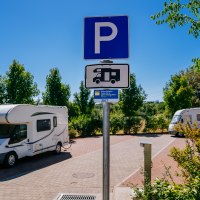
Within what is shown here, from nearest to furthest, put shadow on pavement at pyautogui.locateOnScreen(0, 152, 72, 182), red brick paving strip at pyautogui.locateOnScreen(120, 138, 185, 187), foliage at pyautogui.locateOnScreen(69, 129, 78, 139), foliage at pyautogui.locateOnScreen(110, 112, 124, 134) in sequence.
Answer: red brick paving strip at pyautogui.locateOnScreen(120, 138, 185, 187) → shadow on pavement at pyautogui.locateOnScreen(0, 152, 72, 182) → foliage at pyautogui.locateOnScreen(69, 129, 78, 139) → foliage at pyautogui.locateOnScreen(110, 112, 124, 134)

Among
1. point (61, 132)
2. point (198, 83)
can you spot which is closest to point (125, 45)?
point (61, 132)

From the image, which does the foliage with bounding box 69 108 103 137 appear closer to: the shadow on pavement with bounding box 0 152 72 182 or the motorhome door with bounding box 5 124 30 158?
the shadow on pavement with bounding box 0 152 72 182

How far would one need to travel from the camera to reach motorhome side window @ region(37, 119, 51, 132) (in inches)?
557

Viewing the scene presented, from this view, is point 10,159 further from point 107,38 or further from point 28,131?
point 107,38

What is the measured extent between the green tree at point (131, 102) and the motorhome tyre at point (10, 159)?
1707 centimetres

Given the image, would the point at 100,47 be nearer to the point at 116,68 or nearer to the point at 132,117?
the point at 116,68

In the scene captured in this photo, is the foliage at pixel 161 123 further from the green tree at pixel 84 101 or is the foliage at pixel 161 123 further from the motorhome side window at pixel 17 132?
the motorhome side window at pixel 17 132

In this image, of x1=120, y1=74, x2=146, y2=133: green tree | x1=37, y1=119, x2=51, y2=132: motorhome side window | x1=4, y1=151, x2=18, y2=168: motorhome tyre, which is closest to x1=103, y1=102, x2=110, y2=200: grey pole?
x1=4, y1=151, x2=18, y2=168: motorhome tyre

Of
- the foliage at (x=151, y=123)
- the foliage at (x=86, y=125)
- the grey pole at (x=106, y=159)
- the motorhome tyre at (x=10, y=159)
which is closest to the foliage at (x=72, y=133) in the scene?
the foliage at (x=86, y=125)

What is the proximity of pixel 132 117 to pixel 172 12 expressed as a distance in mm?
23728

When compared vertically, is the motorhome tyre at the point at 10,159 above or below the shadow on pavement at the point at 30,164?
above

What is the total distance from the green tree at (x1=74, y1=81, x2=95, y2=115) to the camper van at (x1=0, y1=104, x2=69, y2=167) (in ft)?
44.3

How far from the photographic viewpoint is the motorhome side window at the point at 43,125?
46.4 feet

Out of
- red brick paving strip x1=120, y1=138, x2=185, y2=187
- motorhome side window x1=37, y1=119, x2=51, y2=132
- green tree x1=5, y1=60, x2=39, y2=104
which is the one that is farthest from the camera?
green tree x1=5, y1=60, x2=39, y2=104
